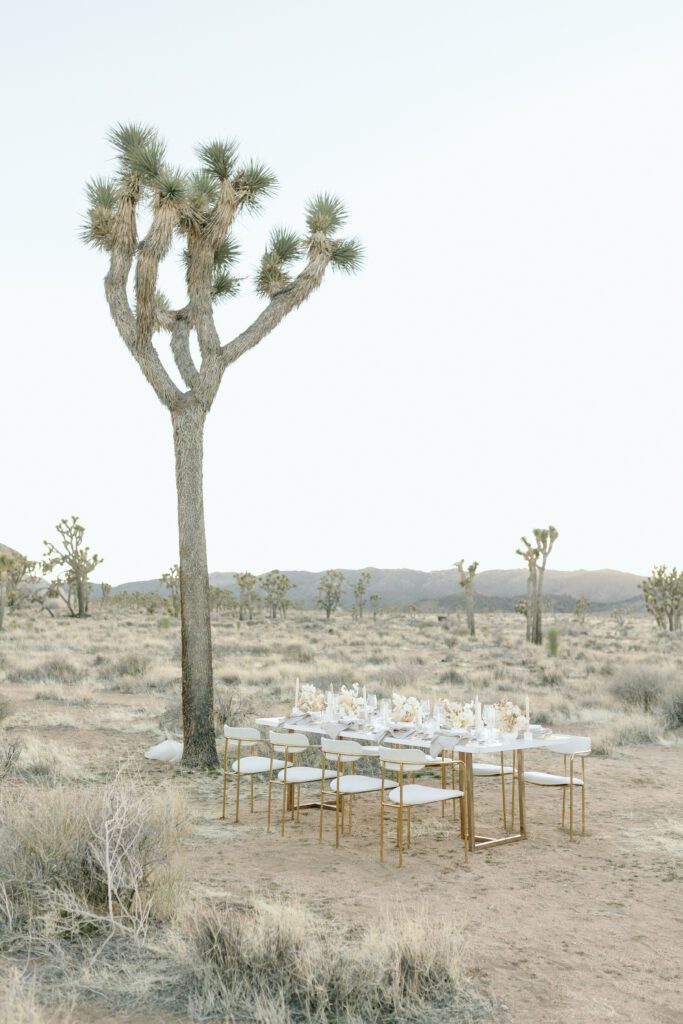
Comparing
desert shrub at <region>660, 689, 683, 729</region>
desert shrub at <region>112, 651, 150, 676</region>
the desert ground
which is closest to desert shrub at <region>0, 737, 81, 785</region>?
the desert ground

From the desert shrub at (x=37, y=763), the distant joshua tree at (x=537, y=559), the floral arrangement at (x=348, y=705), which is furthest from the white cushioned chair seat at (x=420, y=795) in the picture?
the distant joshua tree at (x=537, y=559)

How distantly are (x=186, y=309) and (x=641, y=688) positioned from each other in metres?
11.3

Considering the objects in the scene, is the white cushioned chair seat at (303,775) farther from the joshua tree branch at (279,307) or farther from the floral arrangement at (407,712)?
the joshua tree branch at (279,307)

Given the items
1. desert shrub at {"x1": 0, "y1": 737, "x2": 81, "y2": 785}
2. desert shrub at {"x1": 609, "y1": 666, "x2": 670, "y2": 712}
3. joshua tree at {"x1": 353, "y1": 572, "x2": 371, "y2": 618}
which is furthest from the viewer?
joshua tree at {"x1": 353, "y1": 572, "x2": 371, "y2": 618}

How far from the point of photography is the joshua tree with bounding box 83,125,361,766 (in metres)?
11.0

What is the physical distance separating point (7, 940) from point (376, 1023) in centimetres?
212

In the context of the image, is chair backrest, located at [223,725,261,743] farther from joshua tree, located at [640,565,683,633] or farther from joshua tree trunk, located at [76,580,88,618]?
joshua tree trunk, located at [76,580,88,618]

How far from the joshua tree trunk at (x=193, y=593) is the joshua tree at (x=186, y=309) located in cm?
1

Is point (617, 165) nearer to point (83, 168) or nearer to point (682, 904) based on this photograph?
point (83, 168)

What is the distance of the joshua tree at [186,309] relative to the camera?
36.1 feet

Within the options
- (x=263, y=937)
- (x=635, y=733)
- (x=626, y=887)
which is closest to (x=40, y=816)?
(x=263, y=937)

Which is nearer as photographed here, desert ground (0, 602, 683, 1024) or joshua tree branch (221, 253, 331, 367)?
desert ground (0, 602, 683, 1024)

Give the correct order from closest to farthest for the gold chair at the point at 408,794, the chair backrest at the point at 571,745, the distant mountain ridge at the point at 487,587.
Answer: the gold chair at the point at 408,794 → the chair backrest at the point at 571,745 → the distant mountain ridge at the point at 487,587

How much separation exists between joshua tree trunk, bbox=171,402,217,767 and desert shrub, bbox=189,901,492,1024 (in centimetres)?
671
